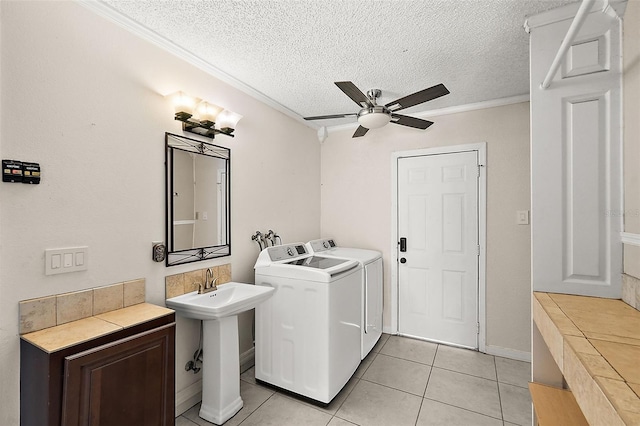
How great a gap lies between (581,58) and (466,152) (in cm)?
151

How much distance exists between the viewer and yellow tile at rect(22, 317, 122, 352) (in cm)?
120

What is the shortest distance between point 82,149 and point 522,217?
3343mm

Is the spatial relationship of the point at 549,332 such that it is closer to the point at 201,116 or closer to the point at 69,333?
the point at 69,333

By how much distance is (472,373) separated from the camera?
247cm

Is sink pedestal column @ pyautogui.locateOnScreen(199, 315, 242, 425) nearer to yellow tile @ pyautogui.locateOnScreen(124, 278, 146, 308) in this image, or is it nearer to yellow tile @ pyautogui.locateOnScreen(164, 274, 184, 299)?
yellow tile @ pyautogui.locateOnScreen(164, 274, 184, 299)

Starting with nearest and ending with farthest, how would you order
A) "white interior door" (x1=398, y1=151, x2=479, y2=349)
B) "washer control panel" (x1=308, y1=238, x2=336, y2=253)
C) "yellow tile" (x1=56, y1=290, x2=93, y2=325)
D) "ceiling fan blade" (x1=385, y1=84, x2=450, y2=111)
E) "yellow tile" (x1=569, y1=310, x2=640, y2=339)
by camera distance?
1. "yellow tile" (x1=569, y1=310, x2=640, y2=339)
2. "yellow tile" (x1=56, y1=290, x2=93, y2=325)
3. "ceiling fan blade" (x1=385, y1=84, x2=450, y2=111)
4. "white interior door" (x1=398, y1=151, x2=479, y2=349)
5. "washer control panel" (x1=308, y1=238, x2=336, y2=253)

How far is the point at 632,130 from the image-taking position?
49.3 inches

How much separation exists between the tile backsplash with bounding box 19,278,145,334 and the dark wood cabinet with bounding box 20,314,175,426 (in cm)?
10

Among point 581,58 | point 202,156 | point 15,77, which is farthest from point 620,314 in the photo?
point 15,77

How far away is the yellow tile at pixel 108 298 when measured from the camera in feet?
5.05

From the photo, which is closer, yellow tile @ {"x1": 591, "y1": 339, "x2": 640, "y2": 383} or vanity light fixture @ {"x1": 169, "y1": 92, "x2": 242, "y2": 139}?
yellow tile @ {"x1": 591, "y1": 339, "x2": 640, "y2": 383}

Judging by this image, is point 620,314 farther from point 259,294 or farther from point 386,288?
point 386,288

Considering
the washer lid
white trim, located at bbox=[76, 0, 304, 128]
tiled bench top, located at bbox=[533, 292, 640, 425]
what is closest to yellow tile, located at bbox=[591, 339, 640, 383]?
tiled bench top, located at bbox=[533, 292, 640, 425]

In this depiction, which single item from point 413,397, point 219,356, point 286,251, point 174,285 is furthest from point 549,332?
point 174,285
